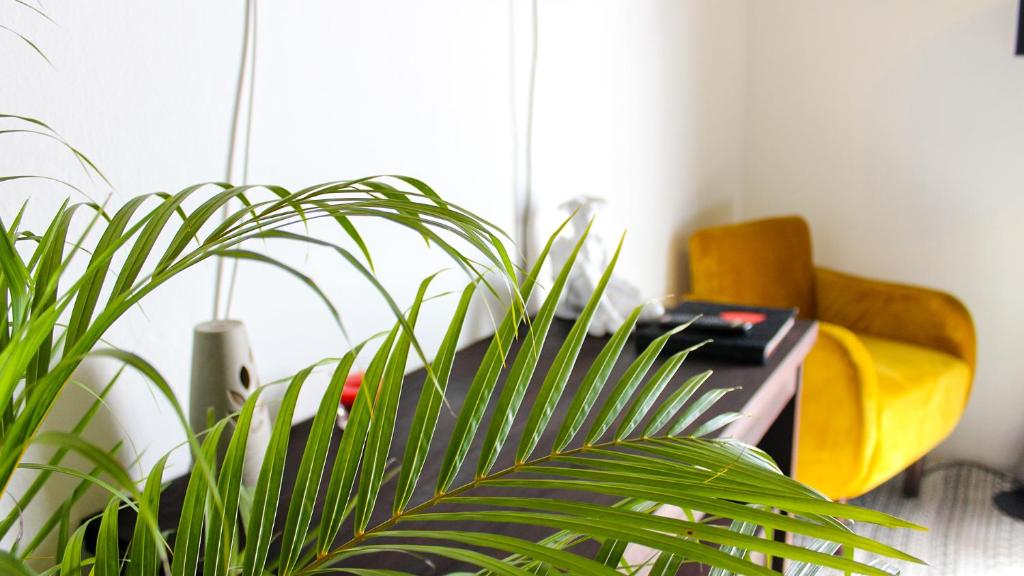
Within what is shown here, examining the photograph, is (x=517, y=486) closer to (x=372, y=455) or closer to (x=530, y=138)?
(x=372, y=455)

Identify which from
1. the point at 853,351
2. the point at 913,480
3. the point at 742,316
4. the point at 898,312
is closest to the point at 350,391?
the point at 742,316

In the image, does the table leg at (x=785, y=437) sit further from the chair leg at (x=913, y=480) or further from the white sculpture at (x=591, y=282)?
the chair leg at (x=913, y=480)

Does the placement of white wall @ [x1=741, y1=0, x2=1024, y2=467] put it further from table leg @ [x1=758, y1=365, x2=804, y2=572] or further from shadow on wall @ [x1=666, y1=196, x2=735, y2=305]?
table leg @ [x1=758, y1=365, x2=804, y2=572]

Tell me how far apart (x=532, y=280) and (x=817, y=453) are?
1.71 meters

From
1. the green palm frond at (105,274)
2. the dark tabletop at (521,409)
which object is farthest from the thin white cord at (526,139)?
the green palm frond at (105,274)

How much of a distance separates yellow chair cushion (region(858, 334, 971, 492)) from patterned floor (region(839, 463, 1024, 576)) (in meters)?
0.23

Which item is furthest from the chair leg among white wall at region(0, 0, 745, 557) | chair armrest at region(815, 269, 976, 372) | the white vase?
the white vase

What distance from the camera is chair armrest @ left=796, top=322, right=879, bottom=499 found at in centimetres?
208

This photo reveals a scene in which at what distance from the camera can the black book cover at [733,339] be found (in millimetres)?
1533

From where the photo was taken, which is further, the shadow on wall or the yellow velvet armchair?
the shadow on wall

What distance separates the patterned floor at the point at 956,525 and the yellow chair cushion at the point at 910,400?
0.23 metres

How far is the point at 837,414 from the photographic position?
6.97 ft

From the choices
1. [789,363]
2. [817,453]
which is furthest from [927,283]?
[789,363]

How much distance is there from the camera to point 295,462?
1097 mm
